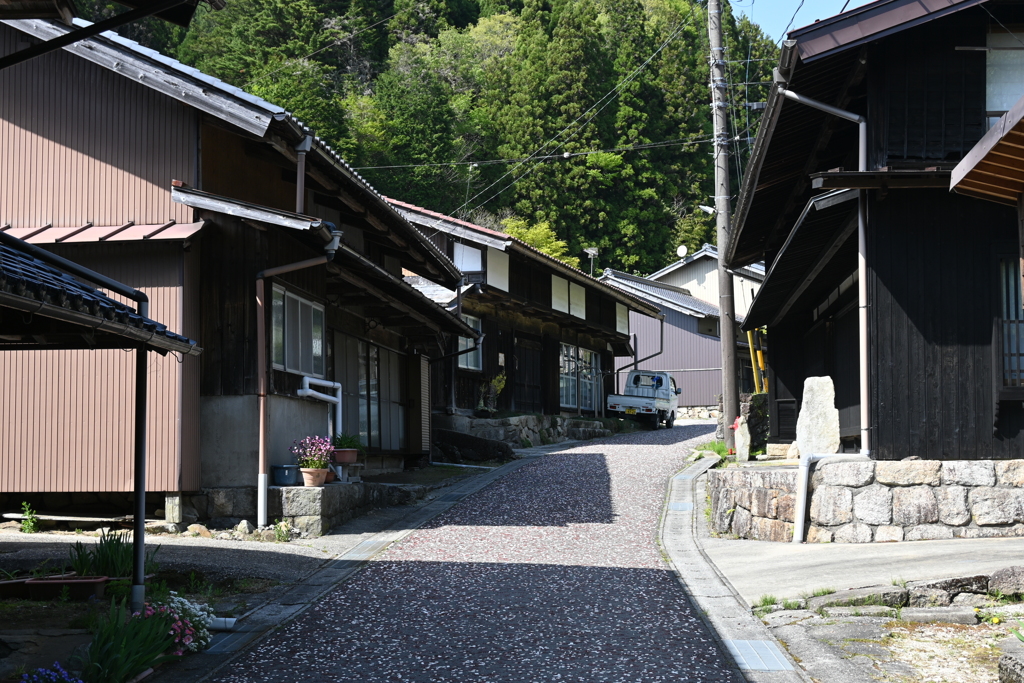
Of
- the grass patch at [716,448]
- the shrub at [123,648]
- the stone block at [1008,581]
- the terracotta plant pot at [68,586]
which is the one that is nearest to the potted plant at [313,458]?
the terracotta plant pot at [68,586]

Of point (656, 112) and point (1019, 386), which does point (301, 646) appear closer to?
point (1019, 386)

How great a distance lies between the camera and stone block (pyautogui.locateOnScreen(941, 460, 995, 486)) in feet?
37.0

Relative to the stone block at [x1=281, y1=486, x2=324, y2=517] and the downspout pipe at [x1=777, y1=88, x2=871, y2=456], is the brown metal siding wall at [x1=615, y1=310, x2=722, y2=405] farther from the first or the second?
the downspout pipe at [x1=777, y1=88, x2=871, y2=456]

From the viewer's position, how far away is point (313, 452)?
529 inches

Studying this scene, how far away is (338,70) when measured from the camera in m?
52.7

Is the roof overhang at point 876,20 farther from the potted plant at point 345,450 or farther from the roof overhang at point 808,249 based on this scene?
the potted plant at point 345,450

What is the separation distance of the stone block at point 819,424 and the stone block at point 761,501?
0.65 metres

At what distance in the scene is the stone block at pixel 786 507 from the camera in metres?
11.9

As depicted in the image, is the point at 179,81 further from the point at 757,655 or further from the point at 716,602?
the point at 757,655

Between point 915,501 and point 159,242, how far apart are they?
948 centimetres

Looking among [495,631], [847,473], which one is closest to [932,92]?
[847,473]

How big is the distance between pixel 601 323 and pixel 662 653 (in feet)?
92.5

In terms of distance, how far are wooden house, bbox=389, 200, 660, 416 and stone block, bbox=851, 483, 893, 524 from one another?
38.9 ft

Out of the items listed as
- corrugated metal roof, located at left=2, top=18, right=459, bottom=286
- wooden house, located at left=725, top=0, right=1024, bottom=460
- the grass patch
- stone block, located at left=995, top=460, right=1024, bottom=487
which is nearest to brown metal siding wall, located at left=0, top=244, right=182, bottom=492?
corrugated metal roof, located at left=2, top=18, right=459, bottom=286
